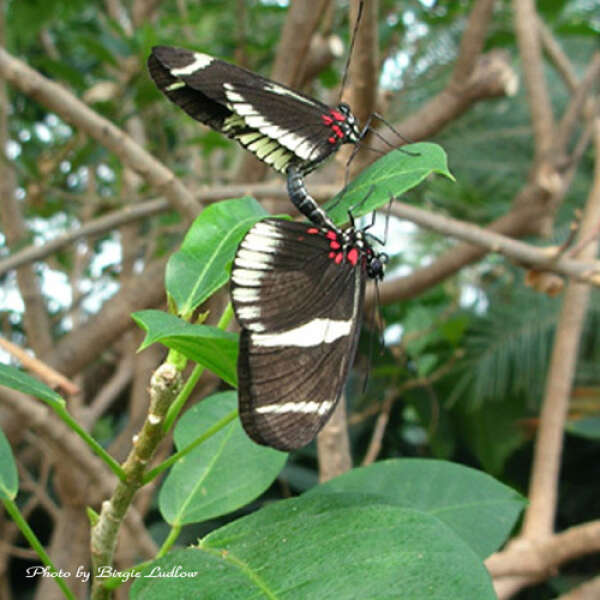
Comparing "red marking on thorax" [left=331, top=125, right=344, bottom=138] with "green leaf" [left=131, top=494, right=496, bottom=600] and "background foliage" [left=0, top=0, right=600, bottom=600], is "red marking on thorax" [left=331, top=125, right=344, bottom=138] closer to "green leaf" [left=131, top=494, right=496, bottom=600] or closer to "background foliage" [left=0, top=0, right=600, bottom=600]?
"green leaf" [left=131, top=494, right=496, bottom=600]

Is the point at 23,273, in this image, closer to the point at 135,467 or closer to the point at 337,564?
the point at 135,467

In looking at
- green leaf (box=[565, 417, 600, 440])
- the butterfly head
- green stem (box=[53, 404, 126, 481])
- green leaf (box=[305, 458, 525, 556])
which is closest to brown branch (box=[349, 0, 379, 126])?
the butterfly head

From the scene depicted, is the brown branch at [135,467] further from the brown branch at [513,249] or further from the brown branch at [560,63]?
the brown branch at [560,63]

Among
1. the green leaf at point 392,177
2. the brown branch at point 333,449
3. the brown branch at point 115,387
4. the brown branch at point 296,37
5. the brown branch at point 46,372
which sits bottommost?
the brown branch at point 115,387

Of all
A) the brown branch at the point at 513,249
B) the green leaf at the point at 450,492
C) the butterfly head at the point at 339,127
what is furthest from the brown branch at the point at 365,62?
the green leaf at the point at 450,492

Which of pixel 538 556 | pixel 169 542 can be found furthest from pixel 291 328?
pixel 538 556

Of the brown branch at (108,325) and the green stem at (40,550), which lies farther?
the brown branch at (108,325)
